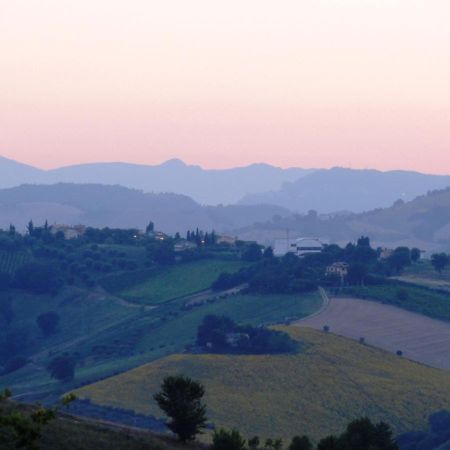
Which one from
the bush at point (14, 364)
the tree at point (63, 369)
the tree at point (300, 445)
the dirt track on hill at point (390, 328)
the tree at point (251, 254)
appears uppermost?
the tree at point (251, 254)

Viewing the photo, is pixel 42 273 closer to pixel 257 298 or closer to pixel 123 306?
pixel 123 306

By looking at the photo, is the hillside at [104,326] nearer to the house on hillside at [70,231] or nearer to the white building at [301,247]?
the house on hillside at [70,231]

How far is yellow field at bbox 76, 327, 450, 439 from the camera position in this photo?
192 feet

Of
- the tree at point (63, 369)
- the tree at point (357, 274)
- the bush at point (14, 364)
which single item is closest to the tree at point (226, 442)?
the tree at point (63, 369)

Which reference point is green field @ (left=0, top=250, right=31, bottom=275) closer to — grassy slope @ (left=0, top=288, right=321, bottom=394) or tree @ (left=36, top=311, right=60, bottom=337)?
grassy slope @ (left=0, top=288, right=321, bottom=394)

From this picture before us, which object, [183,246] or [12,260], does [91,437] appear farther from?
[183,246]

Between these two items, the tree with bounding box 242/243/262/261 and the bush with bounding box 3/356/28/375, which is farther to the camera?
the tree with bounding box 242/243/262/261

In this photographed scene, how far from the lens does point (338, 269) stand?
102m

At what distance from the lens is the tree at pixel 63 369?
73.6 metres

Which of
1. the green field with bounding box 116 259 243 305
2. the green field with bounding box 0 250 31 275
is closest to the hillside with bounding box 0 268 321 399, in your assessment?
the green field with bounding box 116 259 243 305

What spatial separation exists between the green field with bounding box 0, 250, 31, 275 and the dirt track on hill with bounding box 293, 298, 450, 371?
127 ft

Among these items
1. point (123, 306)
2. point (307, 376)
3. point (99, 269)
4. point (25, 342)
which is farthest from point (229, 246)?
point (307, 376)

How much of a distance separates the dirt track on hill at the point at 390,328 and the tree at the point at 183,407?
41.1 m

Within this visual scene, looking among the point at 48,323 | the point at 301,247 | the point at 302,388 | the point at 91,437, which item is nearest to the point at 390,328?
the point at 302,388
